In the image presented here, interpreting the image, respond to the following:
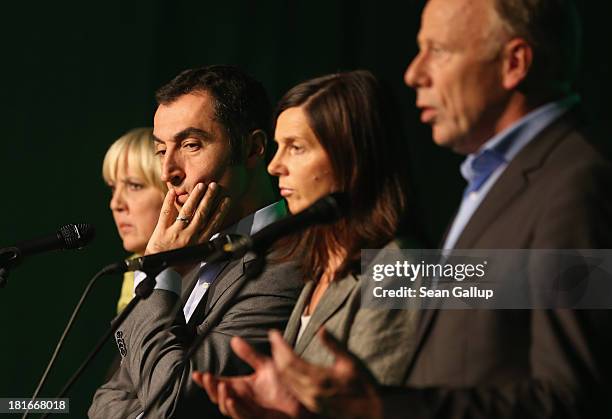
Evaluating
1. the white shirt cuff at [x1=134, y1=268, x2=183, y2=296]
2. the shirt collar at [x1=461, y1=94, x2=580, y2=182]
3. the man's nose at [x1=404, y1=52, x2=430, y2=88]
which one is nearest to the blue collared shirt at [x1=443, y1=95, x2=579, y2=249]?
the shirt collar at [x1=461, y1=94, x2=580, y2=182]

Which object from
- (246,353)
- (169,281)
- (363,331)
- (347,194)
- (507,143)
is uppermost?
(507,143)

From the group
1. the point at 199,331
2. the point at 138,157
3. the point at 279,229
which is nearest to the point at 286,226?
the point at 279,229

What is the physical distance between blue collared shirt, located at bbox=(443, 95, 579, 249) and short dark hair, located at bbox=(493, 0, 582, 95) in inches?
1.5

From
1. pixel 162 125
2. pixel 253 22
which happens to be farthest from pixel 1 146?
pixel 162 125

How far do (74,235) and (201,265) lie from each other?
0.43 m

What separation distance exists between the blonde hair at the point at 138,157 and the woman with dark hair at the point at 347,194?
1318 millimetres

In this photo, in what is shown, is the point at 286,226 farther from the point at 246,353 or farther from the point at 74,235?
the point at 74,235

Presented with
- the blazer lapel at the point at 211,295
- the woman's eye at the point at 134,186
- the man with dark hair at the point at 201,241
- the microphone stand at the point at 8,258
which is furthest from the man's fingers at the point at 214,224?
the woman's eye at the point at 134,186

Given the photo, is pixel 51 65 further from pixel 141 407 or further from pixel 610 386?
pixel 610 386

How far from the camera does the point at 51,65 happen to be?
3.99 m

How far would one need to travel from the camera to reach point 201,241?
2711 millimetres

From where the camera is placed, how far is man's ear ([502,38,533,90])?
170 centimetres

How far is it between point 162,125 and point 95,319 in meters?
1.49

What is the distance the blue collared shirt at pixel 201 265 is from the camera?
2.56m
